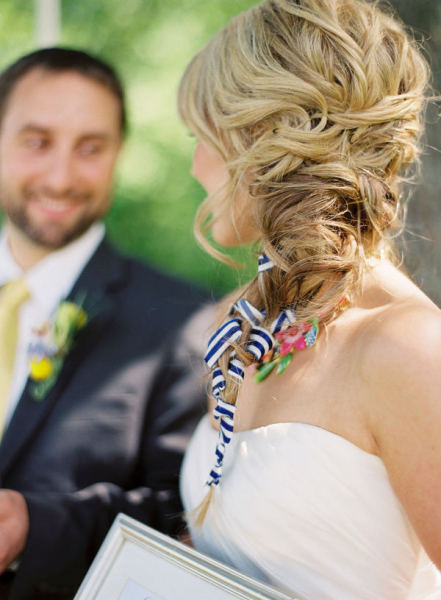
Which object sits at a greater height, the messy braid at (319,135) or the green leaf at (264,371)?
the messy braid at (319,135)

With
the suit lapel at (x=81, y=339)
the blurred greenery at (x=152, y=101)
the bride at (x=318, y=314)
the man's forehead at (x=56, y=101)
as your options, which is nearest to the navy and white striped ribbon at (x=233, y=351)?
the bride at (x=318, y=314)

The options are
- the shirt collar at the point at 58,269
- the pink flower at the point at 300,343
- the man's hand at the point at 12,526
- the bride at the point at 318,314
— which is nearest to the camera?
the bride at the point at 318,314

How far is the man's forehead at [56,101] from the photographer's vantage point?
179 centimetres

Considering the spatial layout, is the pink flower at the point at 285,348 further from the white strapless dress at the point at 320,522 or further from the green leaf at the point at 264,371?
the white strapless dress at the point at 320,522

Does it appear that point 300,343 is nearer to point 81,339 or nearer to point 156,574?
point 156,574

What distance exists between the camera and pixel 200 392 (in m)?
1.84

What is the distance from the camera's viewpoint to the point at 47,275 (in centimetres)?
188

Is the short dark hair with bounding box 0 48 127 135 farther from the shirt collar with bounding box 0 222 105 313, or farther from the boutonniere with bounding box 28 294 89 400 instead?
the boutonniere with bounding box 28 294 89 400

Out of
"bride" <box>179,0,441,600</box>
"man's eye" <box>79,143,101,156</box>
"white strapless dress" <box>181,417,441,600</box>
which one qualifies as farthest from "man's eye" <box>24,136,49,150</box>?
"white strapless dress" <box>181,417,441,600</box>

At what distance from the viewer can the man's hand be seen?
1.63m

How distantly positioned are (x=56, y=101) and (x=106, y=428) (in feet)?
3.18

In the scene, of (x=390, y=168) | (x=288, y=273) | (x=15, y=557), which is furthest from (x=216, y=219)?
(x=15, y=557)

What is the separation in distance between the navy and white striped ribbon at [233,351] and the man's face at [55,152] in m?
0.75

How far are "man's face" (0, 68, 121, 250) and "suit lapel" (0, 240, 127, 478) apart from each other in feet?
0.43
